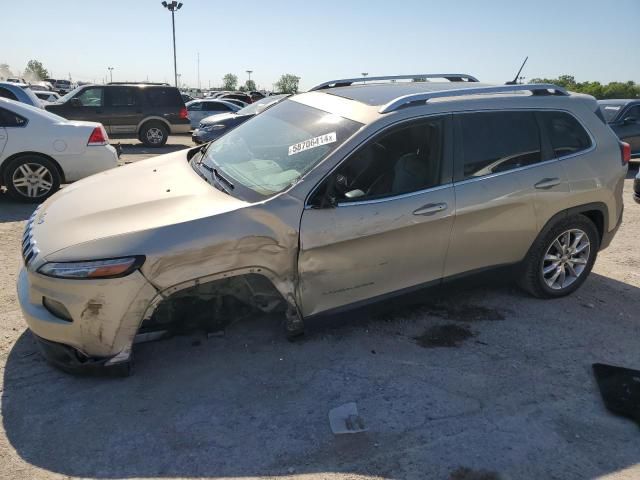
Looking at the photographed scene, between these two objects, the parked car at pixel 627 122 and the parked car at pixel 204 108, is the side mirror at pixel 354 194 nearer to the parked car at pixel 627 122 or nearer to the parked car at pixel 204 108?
the parked car at pixel 627 122

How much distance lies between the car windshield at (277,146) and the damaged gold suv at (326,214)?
0.01 m

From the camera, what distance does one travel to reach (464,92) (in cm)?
371

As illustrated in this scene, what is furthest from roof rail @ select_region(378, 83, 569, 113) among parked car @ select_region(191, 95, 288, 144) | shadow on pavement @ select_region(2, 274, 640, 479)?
parked car @ select_region(191, 95, 288, 144)

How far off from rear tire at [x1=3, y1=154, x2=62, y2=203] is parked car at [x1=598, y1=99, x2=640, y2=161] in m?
11.2

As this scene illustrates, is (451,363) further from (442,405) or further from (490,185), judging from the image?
(490,185)

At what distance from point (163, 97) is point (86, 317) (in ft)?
45.0

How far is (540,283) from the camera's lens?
4.19m

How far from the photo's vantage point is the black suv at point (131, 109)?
1401cm

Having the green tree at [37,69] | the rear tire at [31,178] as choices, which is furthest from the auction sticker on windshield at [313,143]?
the green tree at [37,69]

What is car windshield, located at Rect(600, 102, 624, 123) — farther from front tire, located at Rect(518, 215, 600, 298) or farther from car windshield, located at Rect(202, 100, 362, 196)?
car windshield, located at Rect(202, 100, 362, 196)

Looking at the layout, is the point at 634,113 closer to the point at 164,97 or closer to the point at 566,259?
the point at 566,259

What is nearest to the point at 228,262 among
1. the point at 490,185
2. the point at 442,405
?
the point at 442,405

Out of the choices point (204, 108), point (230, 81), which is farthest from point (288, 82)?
point (204, 108)

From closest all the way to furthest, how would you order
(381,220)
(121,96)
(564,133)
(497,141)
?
(381,220), (497,141), (564,133), (121,96)
